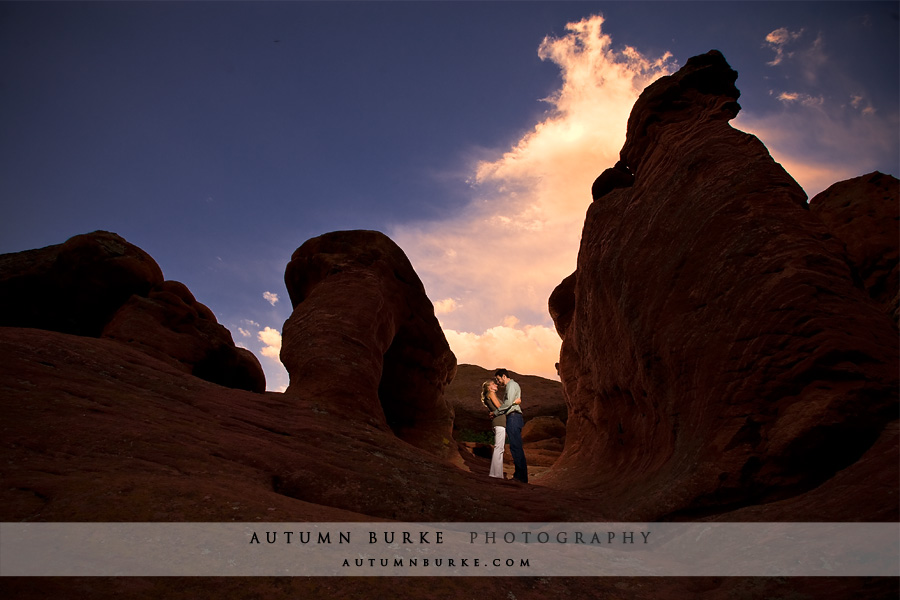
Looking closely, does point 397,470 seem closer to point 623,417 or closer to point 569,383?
point 623,417

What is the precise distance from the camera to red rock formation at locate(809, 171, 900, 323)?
9.77 metres

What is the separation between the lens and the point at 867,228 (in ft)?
34.6

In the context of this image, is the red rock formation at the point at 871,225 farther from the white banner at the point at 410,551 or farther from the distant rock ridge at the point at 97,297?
the distant rock ridge at the point at 97,297

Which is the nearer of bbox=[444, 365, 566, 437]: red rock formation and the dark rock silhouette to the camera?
the dark rock silhouette

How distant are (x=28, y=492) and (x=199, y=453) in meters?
2.10

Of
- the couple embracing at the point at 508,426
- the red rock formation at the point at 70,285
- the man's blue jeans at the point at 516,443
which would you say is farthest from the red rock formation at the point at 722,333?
the red rock formation at the point at 70,285

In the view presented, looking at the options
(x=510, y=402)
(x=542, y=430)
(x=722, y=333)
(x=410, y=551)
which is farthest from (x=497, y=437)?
(x=542, y=430)

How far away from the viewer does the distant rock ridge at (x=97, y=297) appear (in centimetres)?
1280

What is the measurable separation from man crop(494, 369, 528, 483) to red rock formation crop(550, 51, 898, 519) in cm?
157

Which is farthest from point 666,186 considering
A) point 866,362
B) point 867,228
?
point 866,362

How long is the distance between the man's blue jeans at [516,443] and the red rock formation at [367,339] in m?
3.23

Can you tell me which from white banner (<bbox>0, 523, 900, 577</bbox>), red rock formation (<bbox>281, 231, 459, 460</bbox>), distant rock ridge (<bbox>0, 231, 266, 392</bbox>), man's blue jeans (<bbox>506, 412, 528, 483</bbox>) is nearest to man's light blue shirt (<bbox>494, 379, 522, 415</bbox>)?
man's blue jeans (<bbox>506, 412, 528, 483</bbox>)

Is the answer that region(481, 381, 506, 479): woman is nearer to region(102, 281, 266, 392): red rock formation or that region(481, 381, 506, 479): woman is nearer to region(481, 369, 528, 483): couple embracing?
region(481, 369, 528, 483): couple embracing

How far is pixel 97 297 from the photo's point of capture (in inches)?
519
